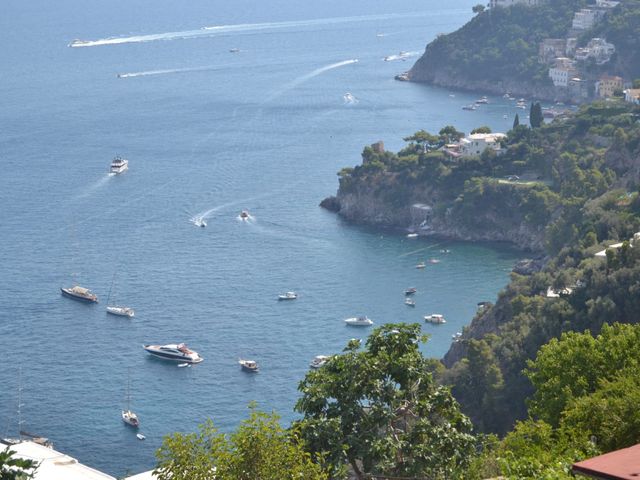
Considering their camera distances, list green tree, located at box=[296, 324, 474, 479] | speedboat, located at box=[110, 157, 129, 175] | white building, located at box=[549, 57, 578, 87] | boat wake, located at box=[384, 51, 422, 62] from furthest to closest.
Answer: boat wake, located at box=[384, 51, 422, 62] → white building, located at box=[549, 57, 578, 87] → speedboat, located at box=[110, 157, 129, 175] → green tree, located at box=[296, 324, 474, 479]

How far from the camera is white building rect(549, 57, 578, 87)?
118 meters

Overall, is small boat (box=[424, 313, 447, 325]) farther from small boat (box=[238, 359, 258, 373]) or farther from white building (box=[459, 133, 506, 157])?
white building (box=[459, 133, 506, 157])

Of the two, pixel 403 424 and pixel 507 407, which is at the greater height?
pixel 403 424

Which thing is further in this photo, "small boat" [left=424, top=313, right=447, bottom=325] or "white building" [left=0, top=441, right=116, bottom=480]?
"small boat" [left=424, top=313, right=447, bottom=325]

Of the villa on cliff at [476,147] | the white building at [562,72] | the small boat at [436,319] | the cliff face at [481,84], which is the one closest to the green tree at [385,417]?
the small boat at [436,319]

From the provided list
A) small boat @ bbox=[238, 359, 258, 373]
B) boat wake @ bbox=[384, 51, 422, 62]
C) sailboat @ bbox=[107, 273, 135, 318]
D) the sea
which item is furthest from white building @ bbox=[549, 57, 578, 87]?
small boat @ bbox=[238, 359, 258, 373]

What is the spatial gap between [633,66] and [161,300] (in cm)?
6621

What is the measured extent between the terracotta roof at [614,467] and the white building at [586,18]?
11873cm

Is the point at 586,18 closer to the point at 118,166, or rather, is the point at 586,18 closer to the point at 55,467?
the point at 118,166

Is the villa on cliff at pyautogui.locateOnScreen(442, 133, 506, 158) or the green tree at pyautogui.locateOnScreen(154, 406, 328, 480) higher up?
the green tree at pyautogui.locateOnScreen(154, 406, 328, 480)

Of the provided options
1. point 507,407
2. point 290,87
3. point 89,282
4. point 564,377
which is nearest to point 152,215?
point 89,282

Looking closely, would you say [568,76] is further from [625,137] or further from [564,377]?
[564,377]

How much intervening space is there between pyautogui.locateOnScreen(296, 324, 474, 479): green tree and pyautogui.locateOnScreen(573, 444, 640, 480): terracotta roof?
790 cm

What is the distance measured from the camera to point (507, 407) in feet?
147
